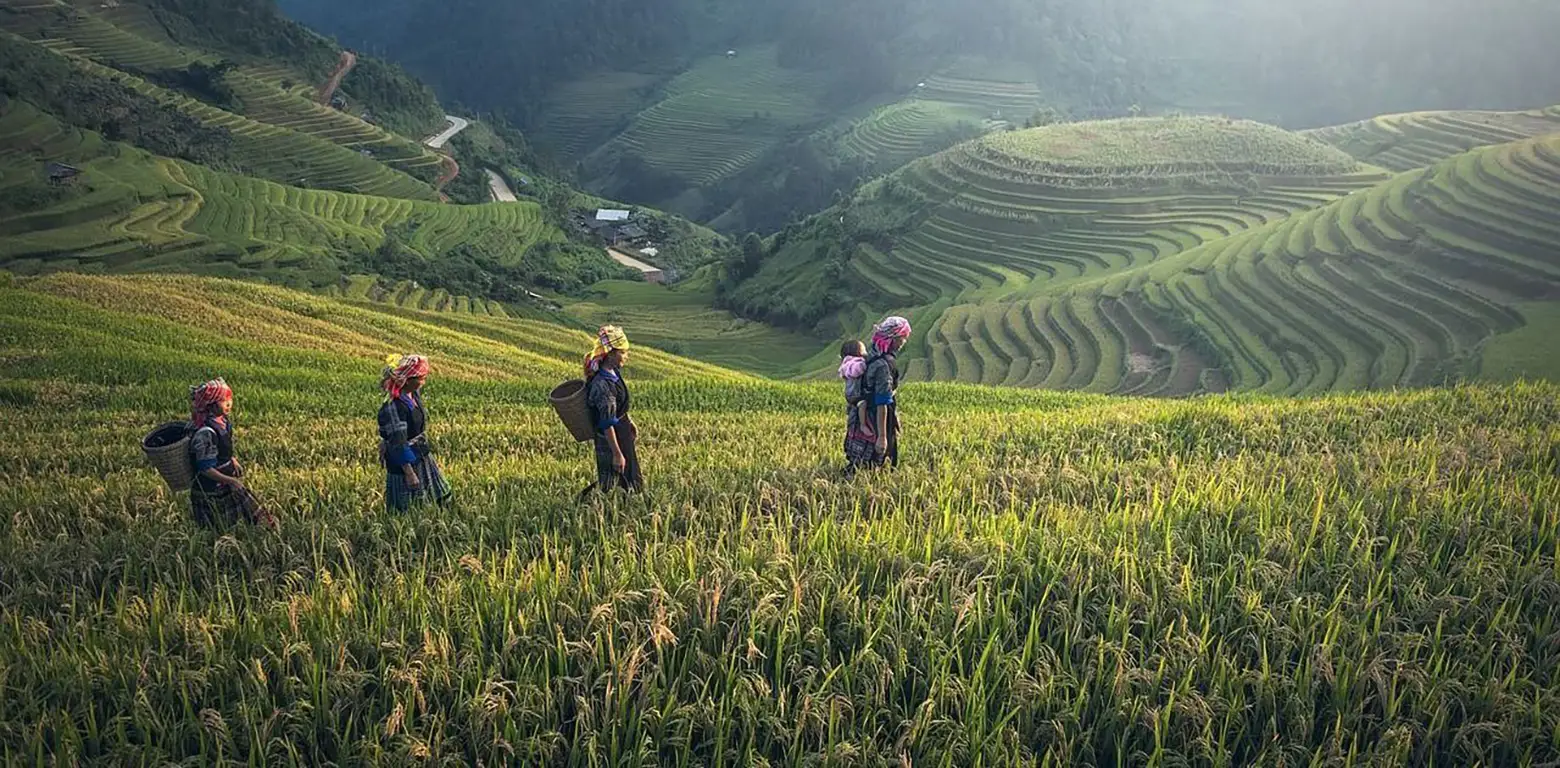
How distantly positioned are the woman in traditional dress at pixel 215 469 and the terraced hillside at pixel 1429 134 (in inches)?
3335

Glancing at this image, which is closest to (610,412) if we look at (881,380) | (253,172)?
(881,380)

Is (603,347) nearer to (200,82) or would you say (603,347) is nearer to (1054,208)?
(1054,208)

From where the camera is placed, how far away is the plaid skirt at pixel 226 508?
20.7 ft

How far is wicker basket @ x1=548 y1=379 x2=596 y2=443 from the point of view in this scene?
6.61m

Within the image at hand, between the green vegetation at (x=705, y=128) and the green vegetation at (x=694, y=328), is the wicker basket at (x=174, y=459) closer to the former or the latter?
the green vegetation at (x=694, y=328)

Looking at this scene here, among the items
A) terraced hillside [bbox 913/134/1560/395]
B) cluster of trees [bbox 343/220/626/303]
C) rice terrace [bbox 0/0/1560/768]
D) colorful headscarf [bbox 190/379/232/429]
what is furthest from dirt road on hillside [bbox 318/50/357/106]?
colorful headscarf [bbox 190/379/232/429]

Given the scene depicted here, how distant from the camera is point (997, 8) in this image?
16750cm

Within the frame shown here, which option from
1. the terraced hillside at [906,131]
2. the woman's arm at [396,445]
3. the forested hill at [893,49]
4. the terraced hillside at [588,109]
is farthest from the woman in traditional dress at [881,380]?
the terraced hillside at [588,109]

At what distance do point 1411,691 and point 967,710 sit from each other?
203cm

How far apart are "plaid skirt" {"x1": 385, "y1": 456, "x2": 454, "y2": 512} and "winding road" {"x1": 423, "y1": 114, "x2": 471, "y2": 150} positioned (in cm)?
10644

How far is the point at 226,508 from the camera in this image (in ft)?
20.9

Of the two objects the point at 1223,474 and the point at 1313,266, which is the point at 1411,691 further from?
the point at 1313,266

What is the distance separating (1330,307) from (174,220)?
193ft

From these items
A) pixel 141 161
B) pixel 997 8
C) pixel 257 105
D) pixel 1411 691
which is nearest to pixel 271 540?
pixel 1411 691
